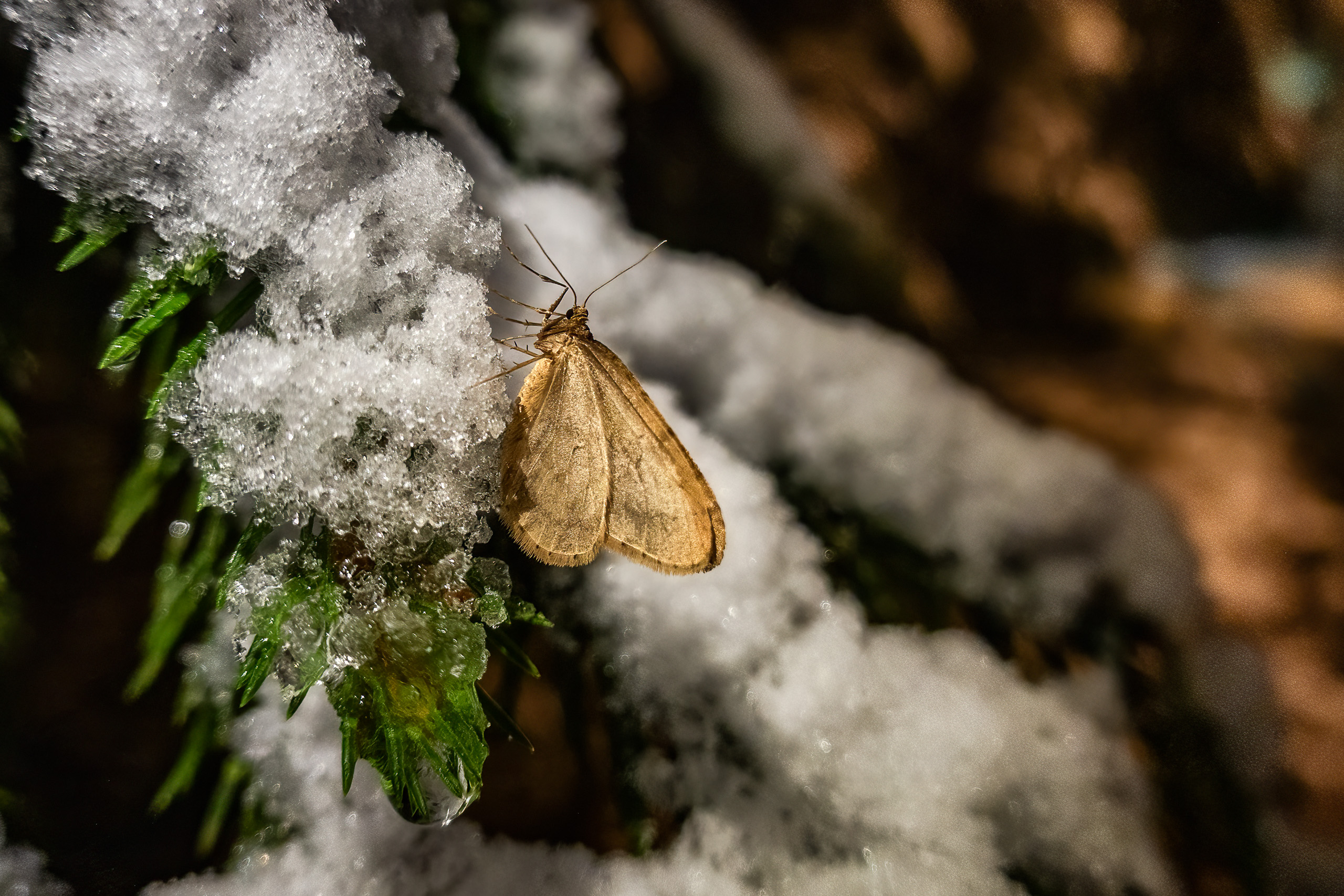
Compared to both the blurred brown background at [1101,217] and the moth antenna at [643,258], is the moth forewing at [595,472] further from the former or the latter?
the blurred brown background at [1101,217]

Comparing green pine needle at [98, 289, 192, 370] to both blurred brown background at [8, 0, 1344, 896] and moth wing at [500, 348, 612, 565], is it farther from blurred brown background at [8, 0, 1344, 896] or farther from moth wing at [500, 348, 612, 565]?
blurred brown background at [8, 0, 1344, 896]

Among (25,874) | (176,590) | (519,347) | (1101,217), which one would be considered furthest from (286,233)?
(1101,217)

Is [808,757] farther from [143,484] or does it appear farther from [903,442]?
[143,484]

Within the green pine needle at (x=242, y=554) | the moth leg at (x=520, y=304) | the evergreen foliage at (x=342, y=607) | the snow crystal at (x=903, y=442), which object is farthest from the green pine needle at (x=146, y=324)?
the snow crystal at (x=903, y=442)

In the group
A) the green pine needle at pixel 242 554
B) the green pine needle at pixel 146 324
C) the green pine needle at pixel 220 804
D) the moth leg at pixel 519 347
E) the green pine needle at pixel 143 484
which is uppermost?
the green pine needle at pixel 146 324

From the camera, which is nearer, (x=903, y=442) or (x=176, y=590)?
(x=176, y=590)

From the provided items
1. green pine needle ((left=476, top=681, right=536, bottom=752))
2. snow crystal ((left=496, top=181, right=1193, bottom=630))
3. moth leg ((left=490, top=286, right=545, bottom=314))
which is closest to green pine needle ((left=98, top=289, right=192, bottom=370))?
moth leg ((left=490, top=286, right=545, bottom=314))
